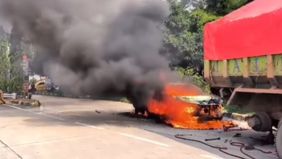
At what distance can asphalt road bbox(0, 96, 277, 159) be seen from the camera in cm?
844

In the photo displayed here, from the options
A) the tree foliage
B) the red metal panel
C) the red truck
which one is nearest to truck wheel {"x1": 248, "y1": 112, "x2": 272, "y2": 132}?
the red truck

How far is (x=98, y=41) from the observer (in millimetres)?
13805

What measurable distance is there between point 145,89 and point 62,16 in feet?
12.3

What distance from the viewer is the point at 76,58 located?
555 inches

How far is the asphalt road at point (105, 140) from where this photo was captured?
8.44 metres

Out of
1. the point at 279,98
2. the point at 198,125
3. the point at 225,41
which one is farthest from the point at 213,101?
the point at 279,98

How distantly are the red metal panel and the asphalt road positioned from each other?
5.97ft

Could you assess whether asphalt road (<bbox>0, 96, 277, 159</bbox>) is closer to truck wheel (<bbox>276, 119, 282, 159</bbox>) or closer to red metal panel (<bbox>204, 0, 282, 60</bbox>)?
truck wheel (<bbox>276, 119, 282, 159</bbox>)

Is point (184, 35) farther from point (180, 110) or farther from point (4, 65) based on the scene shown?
point (4, 65)

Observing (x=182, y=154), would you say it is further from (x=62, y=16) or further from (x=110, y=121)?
(x=62, y=16)

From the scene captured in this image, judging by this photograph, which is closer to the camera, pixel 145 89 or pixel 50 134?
pixel 50 134

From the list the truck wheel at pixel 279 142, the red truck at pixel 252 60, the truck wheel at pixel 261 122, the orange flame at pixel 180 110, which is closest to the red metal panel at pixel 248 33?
the red truck at pixel 252 60

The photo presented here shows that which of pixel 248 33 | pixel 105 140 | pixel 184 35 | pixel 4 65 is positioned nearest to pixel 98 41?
pixel 105 140

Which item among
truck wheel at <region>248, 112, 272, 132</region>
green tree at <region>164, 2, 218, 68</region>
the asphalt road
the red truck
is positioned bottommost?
the asphalt road
